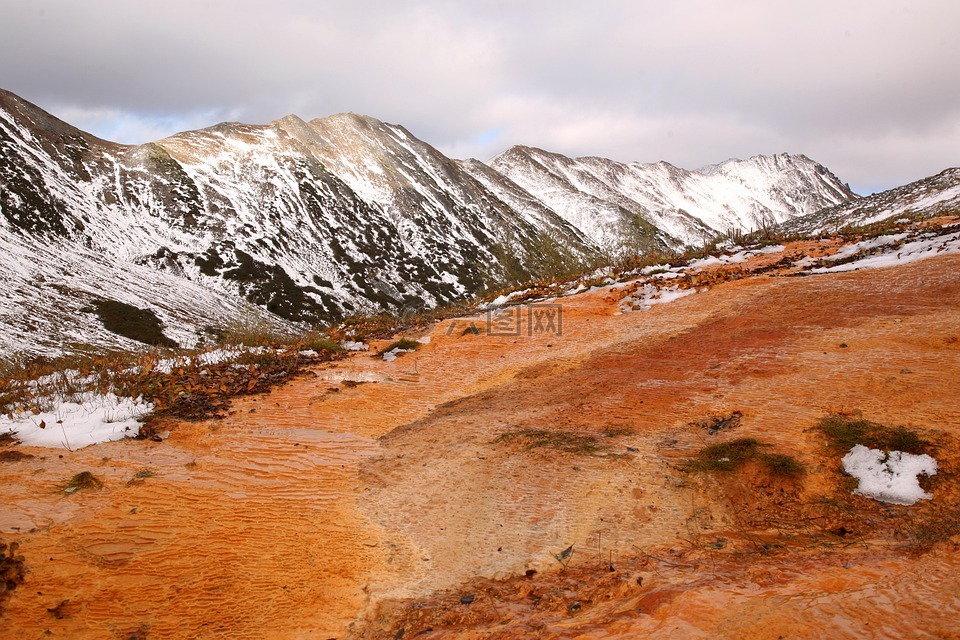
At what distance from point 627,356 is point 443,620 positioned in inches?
244

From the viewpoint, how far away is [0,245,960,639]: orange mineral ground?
3.48 metres

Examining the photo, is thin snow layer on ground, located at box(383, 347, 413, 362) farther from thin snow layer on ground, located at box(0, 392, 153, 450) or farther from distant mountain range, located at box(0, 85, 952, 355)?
distant mountain range, located at box(0, 85, 952, 355)

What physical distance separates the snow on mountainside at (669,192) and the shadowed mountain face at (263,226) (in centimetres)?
123

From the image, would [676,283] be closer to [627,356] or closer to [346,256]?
[627,356]

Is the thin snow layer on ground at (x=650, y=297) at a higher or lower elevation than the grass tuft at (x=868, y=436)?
higher

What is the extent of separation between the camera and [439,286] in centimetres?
A: 7269

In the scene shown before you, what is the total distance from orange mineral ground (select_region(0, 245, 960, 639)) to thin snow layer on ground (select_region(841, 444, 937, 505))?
125 mm

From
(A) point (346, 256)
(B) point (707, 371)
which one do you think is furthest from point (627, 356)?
(A) point (346, 256)

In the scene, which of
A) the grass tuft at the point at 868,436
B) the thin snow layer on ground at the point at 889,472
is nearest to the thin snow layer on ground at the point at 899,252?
the grass tuft at the point at 868,436

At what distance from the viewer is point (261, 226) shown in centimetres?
6500

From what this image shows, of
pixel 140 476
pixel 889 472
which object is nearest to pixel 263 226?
pixel 140 476

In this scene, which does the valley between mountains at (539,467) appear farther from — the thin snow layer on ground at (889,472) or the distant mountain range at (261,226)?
the distant mountain range at (261,226)

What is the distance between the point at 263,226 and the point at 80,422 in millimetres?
64022

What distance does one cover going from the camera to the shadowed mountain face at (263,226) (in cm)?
4247
